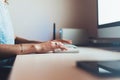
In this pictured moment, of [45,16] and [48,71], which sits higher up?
[45,16]

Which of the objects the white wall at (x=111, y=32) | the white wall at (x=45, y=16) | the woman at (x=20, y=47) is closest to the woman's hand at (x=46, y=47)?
the woman at (x=20, y=47)

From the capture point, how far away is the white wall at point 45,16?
1945 mm

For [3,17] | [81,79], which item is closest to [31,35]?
[3,17]

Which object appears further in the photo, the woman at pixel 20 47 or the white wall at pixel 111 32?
the white wall at pixel 111 32

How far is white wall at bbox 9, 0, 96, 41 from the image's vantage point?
1.95m

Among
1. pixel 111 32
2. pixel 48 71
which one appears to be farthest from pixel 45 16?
pixel 48 71

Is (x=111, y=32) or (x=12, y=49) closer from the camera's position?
(x=12, y=49)

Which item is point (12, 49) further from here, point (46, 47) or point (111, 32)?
point (111, 32)

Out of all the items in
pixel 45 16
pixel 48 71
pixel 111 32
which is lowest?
pixel 48 71

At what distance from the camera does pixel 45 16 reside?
6.53ft

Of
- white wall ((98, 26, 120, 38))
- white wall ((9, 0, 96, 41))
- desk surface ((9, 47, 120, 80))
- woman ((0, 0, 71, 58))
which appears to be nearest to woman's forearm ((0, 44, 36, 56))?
woman ((0, 0, 71, 58))

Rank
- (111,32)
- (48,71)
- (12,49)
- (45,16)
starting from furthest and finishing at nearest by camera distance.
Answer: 1. (45,16)
2. (111,32)
3. (12,49)
4. (48,71)

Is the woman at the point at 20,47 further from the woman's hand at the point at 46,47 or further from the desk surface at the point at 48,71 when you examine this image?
the desk surface at the point at 48,71

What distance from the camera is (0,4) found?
1.26m
